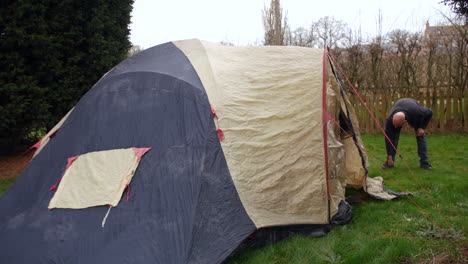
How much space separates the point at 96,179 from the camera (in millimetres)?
3535

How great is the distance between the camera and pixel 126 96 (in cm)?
392

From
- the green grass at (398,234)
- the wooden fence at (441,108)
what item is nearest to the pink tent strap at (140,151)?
the green grass at (398,234)

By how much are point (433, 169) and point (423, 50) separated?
5.78 metres

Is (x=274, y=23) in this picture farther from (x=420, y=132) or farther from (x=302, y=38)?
(x=420, y=132)

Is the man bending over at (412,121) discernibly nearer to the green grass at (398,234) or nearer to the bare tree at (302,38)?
the green grass at (398,234)

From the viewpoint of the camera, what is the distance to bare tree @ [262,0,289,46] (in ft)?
37.0

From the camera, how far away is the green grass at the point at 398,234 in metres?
3.08

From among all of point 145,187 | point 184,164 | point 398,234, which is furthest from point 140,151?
point 398,234

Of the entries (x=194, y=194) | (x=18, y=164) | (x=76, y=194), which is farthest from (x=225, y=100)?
(x=18, y=164)

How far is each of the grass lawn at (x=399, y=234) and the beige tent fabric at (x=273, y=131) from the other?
30 cm

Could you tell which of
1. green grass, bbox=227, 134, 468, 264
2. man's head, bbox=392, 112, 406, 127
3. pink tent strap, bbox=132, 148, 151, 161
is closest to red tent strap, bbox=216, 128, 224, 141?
pink tent strap, bbox=132, 148, 151, 161

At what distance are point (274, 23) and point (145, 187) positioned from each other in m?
9.45

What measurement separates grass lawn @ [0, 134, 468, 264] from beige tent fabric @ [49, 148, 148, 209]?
1.30 m

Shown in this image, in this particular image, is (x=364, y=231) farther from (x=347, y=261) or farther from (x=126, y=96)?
(x=126, y=96)
